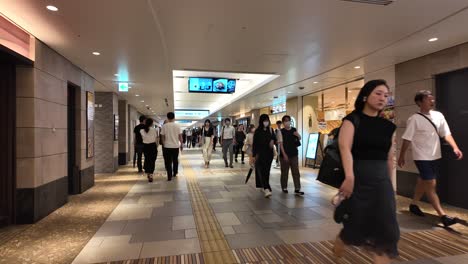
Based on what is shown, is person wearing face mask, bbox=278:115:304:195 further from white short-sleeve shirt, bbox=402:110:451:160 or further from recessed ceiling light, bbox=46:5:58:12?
recessed ceiling light, bbox=46:5:58:12

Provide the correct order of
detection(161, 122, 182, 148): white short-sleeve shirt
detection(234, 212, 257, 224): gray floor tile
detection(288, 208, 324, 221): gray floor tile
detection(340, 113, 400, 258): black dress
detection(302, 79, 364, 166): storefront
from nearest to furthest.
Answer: detection(340, 113, 400, 258): black dress
detection(234, 212, 257, 224): gray floor tile
detection(288, 208, 324, 221): gray floor tile
detection(161, 122, 182, 148): white short-sleeve shirt
detection(302, 79, 364, 166): storefront

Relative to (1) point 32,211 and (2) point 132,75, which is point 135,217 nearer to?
(1) point 32,211

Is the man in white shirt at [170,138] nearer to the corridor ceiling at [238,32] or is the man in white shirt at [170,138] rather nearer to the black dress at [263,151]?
the corridor ceiling at [238,32]

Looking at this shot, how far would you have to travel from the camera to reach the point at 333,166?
2559mm

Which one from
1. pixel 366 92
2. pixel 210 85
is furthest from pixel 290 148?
pixel 210 85

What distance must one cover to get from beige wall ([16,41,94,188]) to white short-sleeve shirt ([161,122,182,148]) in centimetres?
268

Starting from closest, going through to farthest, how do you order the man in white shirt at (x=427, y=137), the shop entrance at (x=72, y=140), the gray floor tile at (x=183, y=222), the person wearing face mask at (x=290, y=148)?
1. the gray floor tile at (x=183, y=222)
2. the man in white shirt at (x=427, y=137)
3. the person wearing face mask at (x=290, y=148)
4. the shop entrance at (x=72, y=140)

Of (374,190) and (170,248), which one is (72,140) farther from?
(374,190)

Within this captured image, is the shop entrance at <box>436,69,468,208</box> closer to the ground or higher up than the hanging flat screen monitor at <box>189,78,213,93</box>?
closer to the ground

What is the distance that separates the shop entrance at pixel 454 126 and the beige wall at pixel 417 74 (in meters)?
0.19

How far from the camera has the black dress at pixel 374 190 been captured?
2.21 meters

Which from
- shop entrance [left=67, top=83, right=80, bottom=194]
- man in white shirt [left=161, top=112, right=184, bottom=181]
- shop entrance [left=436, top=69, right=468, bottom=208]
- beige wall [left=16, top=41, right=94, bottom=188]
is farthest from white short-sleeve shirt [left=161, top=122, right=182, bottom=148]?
shop entrance [left=436, top=69, right=468, bottom=208]

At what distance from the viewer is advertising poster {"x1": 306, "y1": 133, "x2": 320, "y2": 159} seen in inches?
446

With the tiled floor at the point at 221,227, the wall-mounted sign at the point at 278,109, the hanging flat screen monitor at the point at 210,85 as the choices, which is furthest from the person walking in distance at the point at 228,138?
the wall-mounted sign at the point at 278,109
